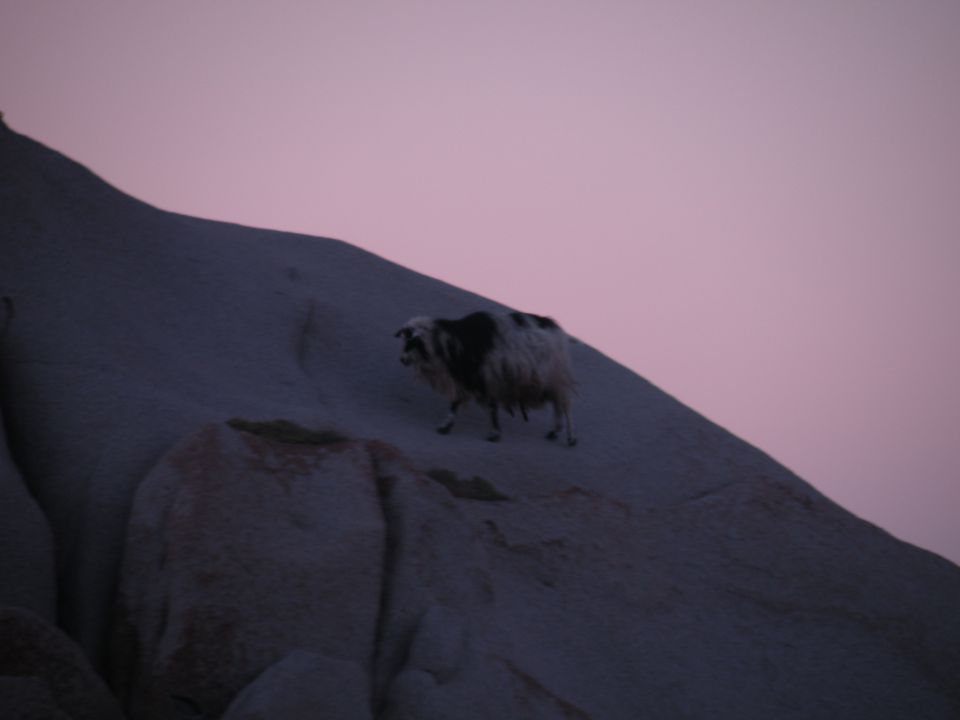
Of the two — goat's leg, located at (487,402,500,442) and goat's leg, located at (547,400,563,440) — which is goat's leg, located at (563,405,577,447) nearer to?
goat's leg, located at (547,400,563,440)

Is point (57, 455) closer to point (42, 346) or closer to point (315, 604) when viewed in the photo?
point (42, 346)

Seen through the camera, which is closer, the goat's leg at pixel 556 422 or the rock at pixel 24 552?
the rock at pixel 24 552

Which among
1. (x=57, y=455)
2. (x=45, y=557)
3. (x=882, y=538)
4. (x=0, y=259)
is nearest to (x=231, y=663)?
(x=45, y=557)

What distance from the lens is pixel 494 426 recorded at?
1042cm

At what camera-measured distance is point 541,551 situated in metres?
7.68

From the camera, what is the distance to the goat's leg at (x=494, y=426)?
33.5ft

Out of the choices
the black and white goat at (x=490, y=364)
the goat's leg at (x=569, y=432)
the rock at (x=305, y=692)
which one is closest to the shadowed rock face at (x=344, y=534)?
the rock at (x=305, y=692)

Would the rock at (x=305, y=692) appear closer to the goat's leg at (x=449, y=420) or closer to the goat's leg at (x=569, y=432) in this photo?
the goat's leg at (x=449, y=420)

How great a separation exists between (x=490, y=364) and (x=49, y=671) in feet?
21.1

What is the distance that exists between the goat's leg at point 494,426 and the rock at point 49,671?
5.77m

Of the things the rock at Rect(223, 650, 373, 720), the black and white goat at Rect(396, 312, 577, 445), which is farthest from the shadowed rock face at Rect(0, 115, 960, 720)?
the black and white goat at Rect(396, 312, 577, 445)

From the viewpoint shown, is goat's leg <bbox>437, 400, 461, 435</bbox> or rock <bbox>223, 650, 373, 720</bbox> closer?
rock <bbox>223, 650, 373, 720</bbox>

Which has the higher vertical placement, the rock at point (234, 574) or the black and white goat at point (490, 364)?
the black and white goat at point (490, 364)

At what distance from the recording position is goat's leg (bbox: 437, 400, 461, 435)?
399 inches
